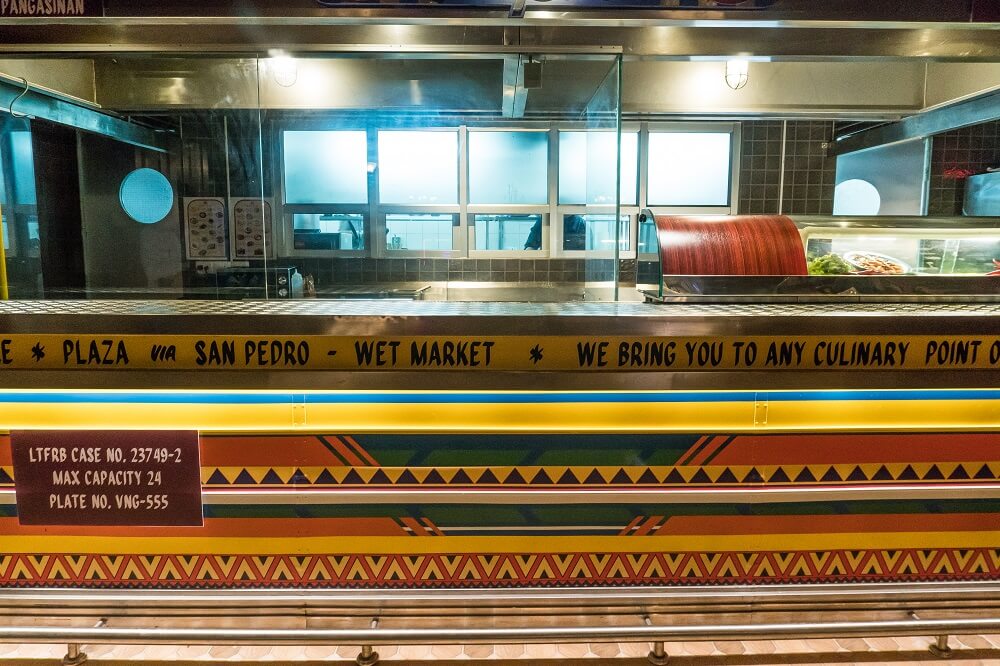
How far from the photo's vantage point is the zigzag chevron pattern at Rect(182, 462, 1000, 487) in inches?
68.7

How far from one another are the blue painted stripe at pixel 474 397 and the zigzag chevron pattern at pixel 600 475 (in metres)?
0.20

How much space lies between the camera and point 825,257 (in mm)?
2246

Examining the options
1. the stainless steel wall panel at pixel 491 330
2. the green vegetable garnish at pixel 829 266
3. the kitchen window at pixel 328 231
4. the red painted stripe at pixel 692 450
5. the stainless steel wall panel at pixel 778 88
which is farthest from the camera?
the kitchen window at pixel 328 231

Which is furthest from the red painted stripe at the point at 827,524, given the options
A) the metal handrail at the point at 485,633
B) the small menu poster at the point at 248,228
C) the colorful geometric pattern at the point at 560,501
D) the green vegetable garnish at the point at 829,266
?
the small menu poster at the point at 248,228

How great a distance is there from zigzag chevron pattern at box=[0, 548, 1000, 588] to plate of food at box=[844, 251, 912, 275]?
996 mm

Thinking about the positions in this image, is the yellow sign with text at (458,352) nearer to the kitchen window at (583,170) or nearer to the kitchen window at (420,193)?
the kitchen window at (583,170)

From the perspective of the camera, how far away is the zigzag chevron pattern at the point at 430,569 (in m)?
1.79

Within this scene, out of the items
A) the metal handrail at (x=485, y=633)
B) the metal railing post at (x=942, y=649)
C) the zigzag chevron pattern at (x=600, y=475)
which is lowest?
the metal railing post at (x=942, y=649)

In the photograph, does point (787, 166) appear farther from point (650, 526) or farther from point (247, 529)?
point (247, 529)

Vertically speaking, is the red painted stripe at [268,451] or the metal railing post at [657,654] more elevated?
the red painted stripe at [268,451]

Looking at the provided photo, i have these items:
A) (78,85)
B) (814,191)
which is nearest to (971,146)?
(814,191)

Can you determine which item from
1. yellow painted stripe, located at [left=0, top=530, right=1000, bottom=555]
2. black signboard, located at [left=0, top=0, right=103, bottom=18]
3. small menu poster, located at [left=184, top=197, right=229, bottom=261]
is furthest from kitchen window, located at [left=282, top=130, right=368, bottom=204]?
yellow painted stripe, located at [left=0, top=530, right=1000, bottom=555]

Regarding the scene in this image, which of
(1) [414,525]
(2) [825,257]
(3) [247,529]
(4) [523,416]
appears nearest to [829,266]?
(2) [825,257]

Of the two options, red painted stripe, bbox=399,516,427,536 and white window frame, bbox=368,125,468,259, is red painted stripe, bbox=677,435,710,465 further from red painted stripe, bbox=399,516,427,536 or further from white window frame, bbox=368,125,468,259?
white window frame, bbox=368,125,468,259
